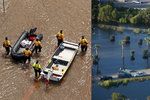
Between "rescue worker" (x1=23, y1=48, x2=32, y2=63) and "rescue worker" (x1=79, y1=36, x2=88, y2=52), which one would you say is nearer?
"rescue worker" (x1=23, y1=48, x2=32, y2=63)

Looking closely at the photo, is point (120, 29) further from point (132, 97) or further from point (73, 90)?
point (73, 90)

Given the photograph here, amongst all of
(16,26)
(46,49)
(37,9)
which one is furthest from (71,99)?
(37,9)

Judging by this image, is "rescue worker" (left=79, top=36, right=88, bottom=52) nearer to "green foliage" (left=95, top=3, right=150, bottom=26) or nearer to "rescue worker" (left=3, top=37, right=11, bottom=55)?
"rescue worker" (left=3, top=37, right=11, bottom=55)

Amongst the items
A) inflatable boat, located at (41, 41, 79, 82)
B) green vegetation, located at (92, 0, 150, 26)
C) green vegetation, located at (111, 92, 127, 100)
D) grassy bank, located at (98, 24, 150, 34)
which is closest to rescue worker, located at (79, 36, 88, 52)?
inflatable boat, located at (41, 41, 79, 82)

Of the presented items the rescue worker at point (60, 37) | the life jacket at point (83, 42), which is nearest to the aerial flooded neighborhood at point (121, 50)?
the rescue worker at point (60, 37)

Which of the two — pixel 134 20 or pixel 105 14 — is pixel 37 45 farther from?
pixel 134 20

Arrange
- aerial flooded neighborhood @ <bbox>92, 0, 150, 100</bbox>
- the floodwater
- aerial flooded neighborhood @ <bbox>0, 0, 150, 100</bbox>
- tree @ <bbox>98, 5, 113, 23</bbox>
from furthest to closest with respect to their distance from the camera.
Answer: tree @ <bbox>98, 5, 113, 23</bbox> → aerial flooded neighborhood @ <bbox>92, 0, 150, 100</bbox> → the floodwater → aerial flooded neighborhood @ <bbox>0, 0, 150, 100</bbox>

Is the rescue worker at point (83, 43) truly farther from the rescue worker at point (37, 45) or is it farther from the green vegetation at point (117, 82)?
the green vegetation at point (117, 82)

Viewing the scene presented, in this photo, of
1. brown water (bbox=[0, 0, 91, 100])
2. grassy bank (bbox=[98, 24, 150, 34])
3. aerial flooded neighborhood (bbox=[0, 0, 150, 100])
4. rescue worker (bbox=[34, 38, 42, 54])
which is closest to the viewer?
brown water (bbox=[0, 0, 91, 100])
